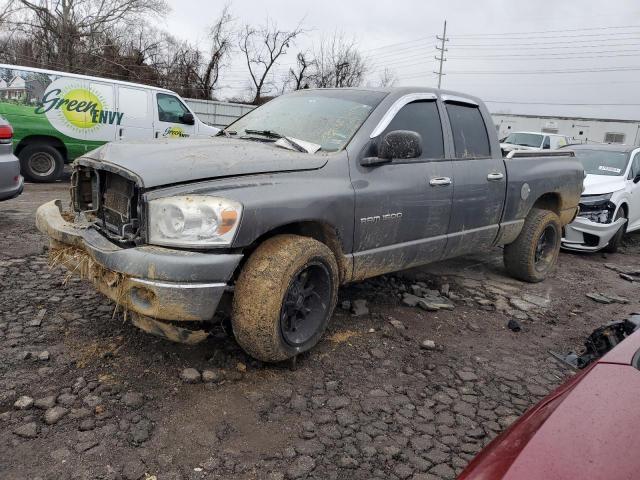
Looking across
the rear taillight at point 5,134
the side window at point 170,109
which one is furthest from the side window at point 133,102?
the rear taillight at point 5,134

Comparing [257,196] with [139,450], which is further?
[257,196]

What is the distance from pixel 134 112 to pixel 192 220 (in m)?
8.38

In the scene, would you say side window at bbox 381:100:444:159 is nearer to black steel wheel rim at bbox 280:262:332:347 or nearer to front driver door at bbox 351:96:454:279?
→ front driver door at bbox 351:96:454:279

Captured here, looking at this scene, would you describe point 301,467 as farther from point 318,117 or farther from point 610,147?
point 610,147

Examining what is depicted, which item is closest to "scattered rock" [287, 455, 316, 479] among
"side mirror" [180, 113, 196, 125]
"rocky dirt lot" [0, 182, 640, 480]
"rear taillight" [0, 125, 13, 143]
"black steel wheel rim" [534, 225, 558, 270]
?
"rocky dirt lot" [0, 182, 640, 480]

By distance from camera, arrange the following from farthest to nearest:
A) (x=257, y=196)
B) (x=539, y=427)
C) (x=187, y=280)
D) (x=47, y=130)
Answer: (x=47, y=130), (x=257, y=196), (x=187, y=280), (x=539, y=427)

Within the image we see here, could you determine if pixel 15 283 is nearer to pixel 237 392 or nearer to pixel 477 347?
pixel 237 392

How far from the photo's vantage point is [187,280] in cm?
262

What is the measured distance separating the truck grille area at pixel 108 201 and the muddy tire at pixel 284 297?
2.25 feet

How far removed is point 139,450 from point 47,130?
340 inches

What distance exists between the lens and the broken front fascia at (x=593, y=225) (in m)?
7.04

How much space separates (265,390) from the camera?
9.69 feet

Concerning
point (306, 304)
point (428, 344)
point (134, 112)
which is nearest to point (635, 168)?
point (428, 344)

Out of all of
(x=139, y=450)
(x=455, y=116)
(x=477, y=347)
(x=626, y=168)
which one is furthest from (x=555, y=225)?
(x=139, y=450)
